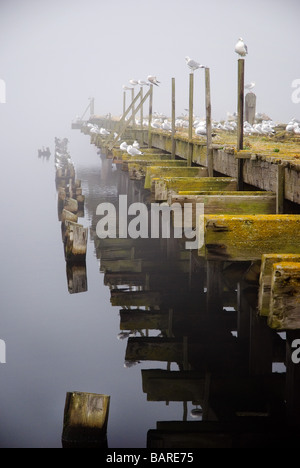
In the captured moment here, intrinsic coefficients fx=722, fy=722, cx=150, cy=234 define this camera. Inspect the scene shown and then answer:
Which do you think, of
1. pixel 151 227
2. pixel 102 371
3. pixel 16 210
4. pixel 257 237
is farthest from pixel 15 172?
pixel 257 237

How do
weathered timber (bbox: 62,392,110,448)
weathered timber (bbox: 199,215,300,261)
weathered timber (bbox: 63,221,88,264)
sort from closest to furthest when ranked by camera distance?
weathered timber (bbox: 62,392,110,448) < weathered timber (bbox: 199,215,300,261) < weathered timber (bbox: 63,221,88,264)

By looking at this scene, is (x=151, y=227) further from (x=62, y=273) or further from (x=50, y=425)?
(x=50, y=425)

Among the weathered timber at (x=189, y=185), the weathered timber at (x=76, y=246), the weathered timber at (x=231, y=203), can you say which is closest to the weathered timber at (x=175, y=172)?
the weathered timber at (x=189, y=185)

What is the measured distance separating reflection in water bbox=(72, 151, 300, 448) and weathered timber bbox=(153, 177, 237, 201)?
47.1 inches

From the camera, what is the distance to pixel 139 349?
33.8ft

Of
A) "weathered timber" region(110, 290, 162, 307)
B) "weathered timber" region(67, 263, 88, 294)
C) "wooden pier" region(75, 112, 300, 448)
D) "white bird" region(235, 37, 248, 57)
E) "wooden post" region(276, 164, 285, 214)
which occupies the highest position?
"white bird" region(235, 37, 248, 57)

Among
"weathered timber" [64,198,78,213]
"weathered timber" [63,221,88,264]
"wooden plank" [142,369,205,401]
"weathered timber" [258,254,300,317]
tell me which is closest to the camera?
"weathered timber" [258,254,300,317]

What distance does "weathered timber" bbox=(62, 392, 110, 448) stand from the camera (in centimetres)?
707

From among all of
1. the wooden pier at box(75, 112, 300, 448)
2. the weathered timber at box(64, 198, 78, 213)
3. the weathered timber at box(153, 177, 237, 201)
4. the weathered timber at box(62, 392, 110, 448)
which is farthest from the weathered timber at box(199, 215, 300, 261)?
the weathered timber at box(64, 198, 78, 213)

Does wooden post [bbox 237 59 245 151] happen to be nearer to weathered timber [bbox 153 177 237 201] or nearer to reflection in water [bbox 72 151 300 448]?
weathered timber [bbox 153 177 237 201]

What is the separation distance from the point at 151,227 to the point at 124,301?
9.13 metres

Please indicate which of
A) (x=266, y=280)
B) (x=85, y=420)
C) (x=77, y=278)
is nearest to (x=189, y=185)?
(x=266, y=280)

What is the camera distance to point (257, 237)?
7484 mm

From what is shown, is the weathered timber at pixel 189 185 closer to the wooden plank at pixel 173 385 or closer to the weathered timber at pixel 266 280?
the wooden plank at pixel 173 385
